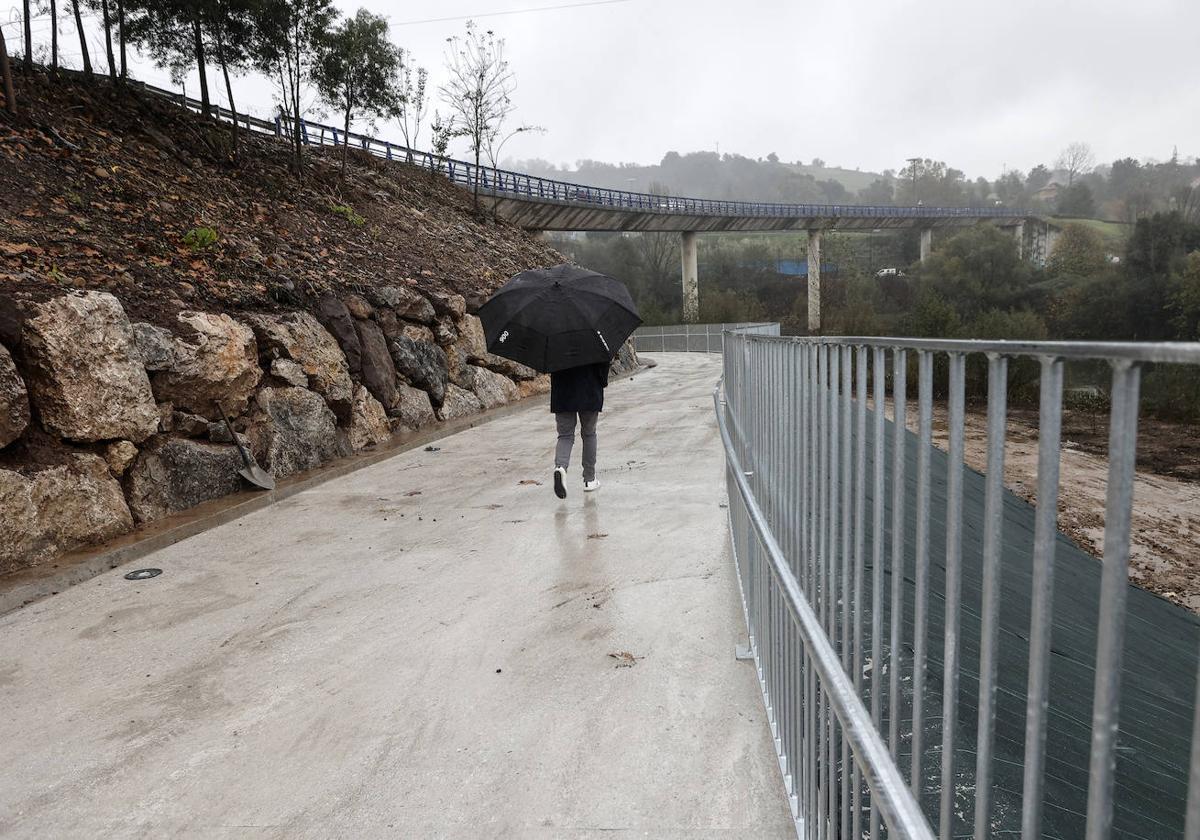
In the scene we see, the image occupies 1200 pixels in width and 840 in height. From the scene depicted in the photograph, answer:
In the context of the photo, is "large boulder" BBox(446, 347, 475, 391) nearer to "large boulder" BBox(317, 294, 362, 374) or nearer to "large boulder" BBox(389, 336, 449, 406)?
"large boulder" BBox(389, 336, 449, 406)

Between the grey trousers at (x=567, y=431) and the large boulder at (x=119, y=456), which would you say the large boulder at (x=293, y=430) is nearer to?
the large boulder at (x=119, y=456)

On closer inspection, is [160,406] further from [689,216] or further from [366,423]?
[689,216]

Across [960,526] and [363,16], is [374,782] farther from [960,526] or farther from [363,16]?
[363,16]

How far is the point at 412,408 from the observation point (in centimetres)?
1191

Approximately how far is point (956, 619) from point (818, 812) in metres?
1.36

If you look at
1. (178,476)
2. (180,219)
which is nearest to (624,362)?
(180,219)

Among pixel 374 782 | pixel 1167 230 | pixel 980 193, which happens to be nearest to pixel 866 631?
pixel 374 782

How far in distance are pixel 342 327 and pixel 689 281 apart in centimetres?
4288

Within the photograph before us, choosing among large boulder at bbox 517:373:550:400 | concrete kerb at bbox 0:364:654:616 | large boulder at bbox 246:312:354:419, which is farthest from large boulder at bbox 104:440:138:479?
large boulder at bbox 517:373:550:400

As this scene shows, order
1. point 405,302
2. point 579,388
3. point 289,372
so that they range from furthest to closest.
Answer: point 405,302
point 289,372
point 579,388

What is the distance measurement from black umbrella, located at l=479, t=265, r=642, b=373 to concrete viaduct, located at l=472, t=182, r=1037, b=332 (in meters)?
21.8

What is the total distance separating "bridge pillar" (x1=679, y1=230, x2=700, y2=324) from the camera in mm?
50250

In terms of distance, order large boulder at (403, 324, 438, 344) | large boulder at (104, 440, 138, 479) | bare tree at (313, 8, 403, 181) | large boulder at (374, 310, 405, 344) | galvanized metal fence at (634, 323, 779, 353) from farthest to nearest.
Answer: galvanized metal fence at (634, 323, 779, 353) < bare tree at (313, 8, 403, 181) < large boulder at (403, 324, 438, 344) < large boulder at (374, 310, 405, 344) < large boulder at (104, 440, 138, 479)

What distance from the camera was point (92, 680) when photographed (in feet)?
13.6
